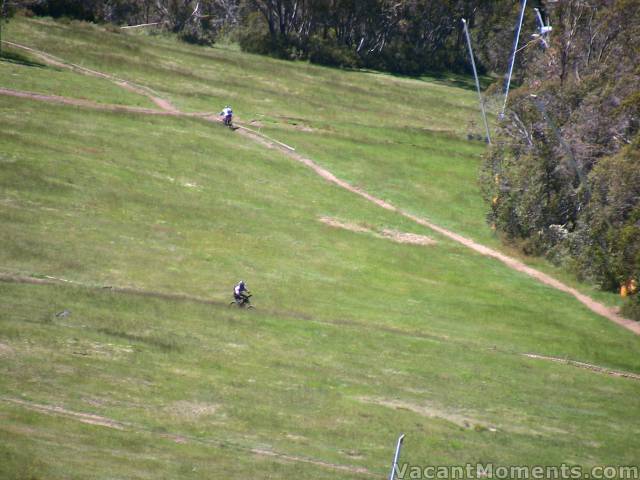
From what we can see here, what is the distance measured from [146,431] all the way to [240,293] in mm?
14060

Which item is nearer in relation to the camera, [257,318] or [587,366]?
[257,318]

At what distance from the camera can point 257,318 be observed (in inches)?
1448

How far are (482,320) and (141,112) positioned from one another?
3532 centimetres

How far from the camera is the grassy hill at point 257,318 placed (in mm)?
24438

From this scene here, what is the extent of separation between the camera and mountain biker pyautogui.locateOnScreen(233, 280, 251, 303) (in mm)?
37281

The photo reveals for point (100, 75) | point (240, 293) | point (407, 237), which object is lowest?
point (240, 293)

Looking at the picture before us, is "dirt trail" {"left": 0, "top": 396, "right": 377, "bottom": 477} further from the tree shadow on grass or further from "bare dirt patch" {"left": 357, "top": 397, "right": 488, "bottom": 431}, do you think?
the tree shadow on grass

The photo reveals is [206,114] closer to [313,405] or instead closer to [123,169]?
[123,169]

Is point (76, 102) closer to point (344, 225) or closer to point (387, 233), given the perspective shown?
point (344, 225)

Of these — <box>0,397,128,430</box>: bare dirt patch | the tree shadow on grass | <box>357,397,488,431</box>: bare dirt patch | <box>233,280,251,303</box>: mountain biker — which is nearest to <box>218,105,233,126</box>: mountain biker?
the tree shadow on grass

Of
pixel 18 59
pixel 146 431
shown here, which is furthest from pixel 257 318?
pixel 18 59

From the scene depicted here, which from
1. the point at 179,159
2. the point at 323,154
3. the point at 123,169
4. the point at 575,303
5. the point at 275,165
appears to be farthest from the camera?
the point at 323,154

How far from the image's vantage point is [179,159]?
60156mm

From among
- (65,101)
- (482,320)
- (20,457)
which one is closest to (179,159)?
(65,101)
